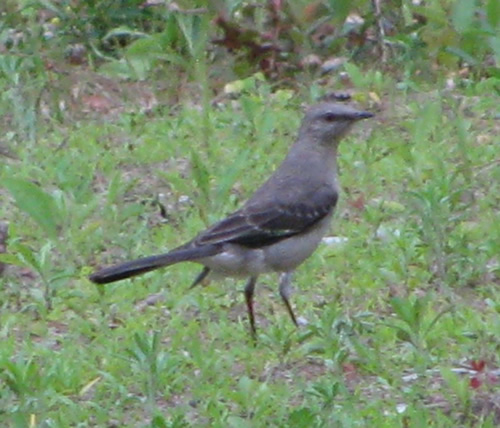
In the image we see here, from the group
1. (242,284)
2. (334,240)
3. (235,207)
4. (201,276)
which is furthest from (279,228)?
(235,207)

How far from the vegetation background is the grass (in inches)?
0.6

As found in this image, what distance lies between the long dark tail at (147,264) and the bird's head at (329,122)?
1107mm

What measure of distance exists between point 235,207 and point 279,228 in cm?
127

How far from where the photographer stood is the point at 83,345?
658 centimetres

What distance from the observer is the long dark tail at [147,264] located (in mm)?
6152

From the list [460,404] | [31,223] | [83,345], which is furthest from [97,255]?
[460,404]

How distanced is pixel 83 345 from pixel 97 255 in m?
1.14

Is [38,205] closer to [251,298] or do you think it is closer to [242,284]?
[242,284]

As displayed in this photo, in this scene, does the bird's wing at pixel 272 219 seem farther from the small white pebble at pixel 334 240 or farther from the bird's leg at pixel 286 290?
the small white pebble at pixel 334 240

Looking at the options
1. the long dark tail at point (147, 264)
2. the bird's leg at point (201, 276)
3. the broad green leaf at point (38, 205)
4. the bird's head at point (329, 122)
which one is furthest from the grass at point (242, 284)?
the bird's head at point (329, 122)

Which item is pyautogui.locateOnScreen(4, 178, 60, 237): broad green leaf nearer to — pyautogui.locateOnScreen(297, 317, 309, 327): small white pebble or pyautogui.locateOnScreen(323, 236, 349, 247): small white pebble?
pyautogui.locateOnScreen(297, 317, 309, 327): small white pebble

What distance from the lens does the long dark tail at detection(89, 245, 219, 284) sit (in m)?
6.15

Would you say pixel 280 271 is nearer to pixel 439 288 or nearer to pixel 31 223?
pixel 439 288

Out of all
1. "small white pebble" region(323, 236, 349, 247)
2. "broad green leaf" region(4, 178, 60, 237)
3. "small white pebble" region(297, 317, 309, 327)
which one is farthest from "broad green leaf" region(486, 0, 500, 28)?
"broad green leaf" region(4, 178, 60, 237)
